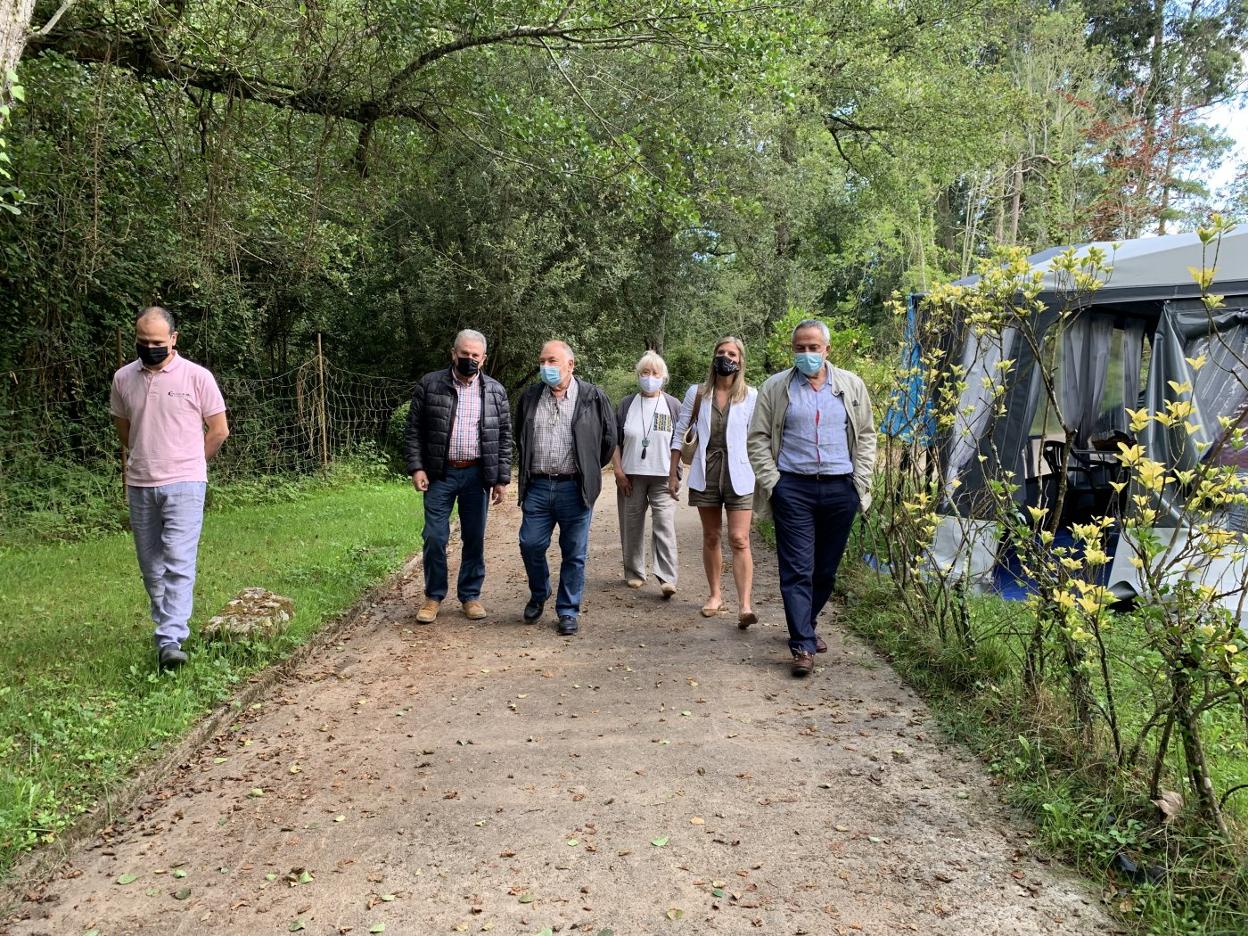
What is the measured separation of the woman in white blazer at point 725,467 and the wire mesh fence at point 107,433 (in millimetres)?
7336

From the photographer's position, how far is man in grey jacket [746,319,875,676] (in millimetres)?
5055

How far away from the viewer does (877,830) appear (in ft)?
10.7

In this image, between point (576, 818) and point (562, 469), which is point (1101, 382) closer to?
point (562, 469)

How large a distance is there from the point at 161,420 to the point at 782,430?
11.4 ft

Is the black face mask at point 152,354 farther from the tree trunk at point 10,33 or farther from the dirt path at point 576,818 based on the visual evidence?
the dirt path at point 576,818

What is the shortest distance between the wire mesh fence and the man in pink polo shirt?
5.84 m

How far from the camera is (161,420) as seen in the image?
15.5ft

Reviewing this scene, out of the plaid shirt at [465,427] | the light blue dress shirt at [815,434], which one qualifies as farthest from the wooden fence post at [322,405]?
the light blue dress shirt at [815,434]

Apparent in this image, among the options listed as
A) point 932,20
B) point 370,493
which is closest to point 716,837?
point 370,493

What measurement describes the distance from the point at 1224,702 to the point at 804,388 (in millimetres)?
2782

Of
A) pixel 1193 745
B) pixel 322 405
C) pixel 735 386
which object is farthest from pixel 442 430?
pixel 322 405

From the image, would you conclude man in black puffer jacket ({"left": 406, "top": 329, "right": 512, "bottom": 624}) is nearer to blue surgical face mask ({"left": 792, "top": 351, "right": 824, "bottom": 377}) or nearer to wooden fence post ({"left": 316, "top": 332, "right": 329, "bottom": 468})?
blue surgical face mask ({"left": 792, "top": 351, "right": 824, "bottom": 377})

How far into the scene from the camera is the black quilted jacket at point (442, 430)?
5.94m

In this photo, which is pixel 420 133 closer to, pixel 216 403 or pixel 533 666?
pixel 216 403
